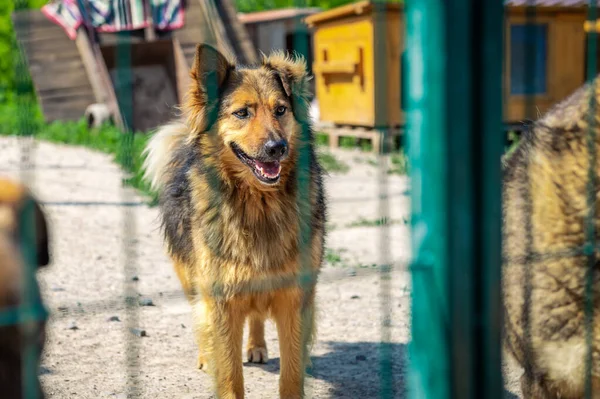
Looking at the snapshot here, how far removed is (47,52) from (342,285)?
29.9ft

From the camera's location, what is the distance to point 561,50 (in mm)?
11359

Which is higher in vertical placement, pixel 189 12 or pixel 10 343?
pixel 189 12

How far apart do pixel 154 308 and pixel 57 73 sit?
9107 millimetres

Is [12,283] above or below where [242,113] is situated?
below

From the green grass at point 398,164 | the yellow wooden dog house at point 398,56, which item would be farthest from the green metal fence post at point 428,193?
the yellow wooden dog house at point 398,56

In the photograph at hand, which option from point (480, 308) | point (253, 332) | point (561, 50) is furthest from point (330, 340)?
point (561, 50)

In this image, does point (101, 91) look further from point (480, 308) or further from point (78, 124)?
point (480, 308)

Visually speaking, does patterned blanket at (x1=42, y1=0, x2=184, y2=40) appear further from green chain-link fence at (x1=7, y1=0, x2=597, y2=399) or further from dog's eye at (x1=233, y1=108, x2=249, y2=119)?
green chain-link fence at (x1=7, y1=0, x2=597, y2=399)

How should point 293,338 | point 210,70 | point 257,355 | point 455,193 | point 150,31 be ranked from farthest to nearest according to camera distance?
point 150,31 → point 257,355 → point 293,338 → point 210,70 → point 455,193

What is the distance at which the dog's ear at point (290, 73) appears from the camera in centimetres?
323

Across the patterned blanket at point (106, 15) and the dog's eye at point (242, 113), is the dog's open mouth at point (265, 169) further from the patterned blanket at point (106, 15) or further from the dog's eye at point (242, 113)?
the patterned blanket at point (106, 15)

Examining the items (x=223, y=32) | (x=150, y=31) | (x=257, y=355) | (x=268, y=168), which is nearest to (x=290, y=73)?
(x=268, y=168)

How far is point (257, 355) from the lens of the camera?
3.97 meters

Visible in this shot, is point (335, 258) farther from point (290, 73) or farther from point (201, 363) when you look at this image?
point (290, 73)
